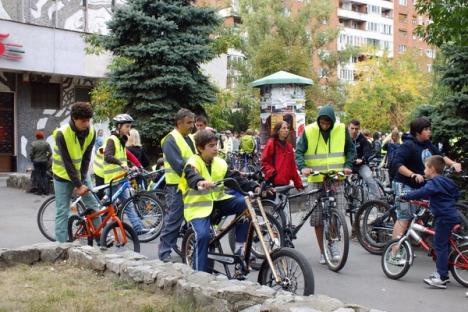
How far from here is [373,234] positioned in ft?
28.7

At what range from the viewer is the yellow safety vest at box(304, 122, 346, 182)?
26.0 feet

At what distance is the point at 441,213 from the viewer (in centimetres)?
657

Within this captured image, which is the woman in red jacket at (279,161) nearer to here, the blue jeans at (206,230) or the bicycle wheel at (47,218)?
the blue jeans at (206,230)

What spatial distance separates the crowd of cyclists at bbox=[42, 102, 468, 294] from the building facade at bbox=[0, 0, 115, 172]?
41.0 ft

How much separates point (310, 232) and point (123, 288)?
502cm

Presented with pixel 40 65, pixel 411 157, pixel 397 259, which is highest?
pixel 40 65

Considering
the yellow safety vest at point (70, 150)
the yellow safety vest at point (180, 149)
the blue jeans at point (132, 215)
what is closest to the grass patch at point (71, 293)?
the yellow safety vest at point (70, 150)

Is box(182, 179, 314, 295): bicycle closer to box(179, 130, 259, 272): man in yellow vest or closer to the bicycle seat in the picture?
box(179, 130, 259, 272): man in yellow vest

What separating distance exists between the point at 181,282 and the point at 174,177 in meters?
2.10

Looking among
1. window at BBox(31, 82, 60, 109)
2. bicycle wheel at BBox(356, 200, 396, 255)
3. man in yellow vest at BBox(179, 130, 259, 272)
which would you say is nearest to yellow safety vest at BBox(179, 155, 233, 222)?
man in yellow vest at BBox(179, 130, 259, 272)

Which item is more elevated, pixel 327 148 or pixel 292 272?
pixel 327 148

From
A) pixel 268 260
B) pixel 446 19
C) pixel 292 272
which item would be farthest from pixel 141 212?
pixel 446 19

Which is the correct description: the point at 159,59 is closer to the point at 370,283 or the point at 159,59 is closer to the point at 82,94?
the point at 370,283

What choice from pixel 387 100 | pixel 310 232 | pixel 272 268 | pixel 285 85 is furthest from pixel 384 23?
pixel 272 268
